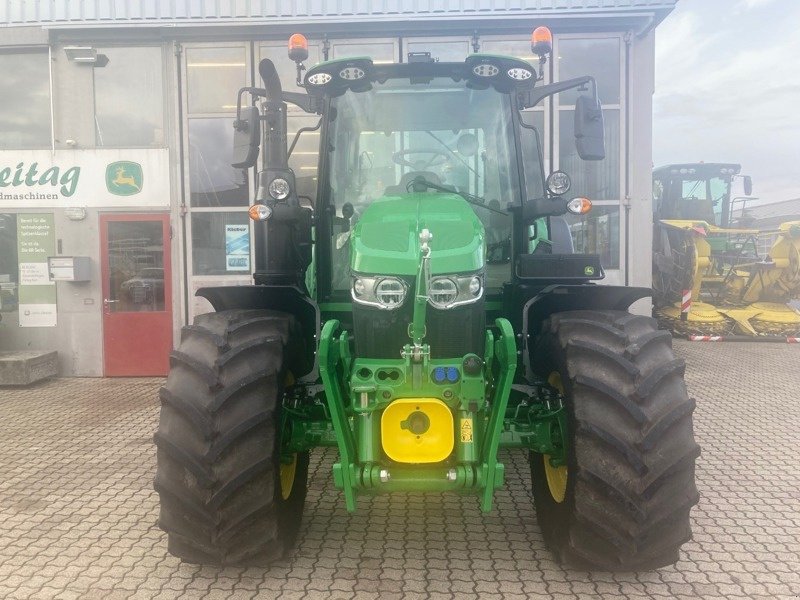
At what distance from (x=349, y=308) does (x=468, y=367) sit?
128 cm

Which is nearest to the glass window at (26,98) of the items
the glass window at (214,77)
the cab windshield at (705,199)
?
the glass window at (214,77)

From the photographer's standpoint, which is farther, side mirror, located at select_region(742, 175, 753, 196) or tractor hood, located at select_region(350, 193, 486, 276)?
side mirror, located at select_region(742, 175, 753, 196)

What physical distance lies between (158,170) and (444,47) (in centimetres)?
407

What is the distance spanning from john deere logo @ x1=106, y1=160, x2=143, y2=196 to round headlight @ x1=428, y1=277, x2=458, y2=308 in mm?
6840

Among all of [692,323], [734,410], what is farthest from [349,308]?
[692,323]

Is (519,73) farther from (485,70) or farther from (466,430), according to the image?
(466,430)

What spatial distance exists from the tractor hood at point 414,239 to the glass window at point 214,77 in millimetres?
6118

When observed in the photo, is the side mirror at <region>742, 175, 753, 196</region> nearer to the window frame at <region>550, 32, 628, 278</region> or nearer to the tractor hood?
the window frame at <region>550, 32, 628, 278</region>

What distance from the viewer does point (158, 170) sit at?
888cm

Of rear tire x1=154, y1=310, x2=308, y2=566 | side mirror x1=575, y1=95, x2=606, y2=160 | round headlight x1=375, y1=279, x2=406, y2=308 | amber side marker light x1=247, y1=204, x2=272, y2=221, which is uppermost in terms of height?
side mirror x1=575, y1=95, x2=606, y2=160

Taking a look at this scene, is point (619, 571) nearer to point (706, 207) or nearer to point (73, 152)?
point (73, 152)

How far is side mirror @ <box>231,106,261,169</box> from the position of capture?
13.1 feet

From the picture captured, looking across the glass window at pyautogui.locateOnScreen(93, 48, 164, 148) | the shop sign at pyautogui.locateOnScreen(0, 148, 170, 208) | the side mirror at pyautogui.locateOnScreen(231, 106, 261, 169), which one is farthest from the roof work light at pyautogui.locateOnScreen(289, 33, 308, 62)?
the glass window at pyautogui.locateOnScreen(93, 48, 164, 148)

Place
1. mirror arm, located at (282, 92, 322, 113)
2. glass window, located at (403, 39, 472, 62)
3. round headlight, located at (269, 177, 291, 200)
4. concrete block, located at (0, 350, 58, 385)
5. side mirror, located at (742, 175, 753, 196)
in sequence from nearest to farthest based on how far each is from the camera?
round headlight, located at (269, 177, 291, 200) < mirror arm, located at (282, 92, 322, 113) < concrete block, located at (0, 350, 58, 385) < glass window, located at (403, 39, 472, 62) < side mirror, located at (742, 175, 753, 196)
